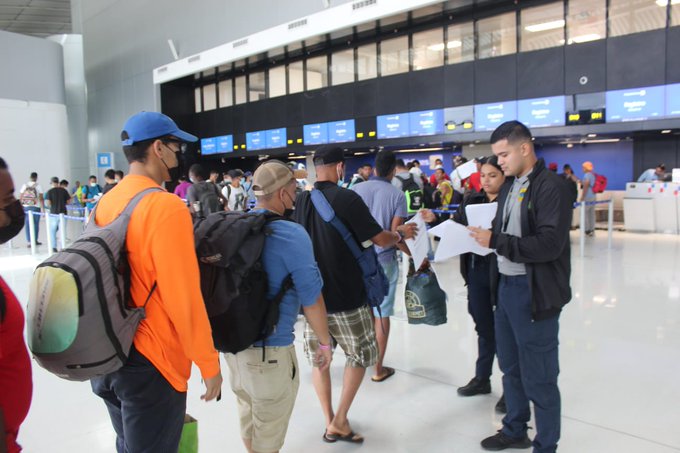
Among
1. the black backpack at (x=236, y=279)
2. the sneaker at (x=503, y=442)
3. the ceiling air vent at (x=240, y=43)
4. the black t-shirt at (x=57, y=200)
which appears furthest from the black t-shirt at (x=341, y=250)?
the ceiling air vent at (x=240, y=43)

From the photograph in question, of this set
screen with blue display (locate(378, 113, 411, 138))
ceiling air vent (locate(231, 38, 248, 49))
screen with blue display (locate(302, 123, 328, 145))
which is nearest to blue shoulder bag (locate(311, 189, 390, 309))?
screen with blue display (locate(378, 113, 411, 138))

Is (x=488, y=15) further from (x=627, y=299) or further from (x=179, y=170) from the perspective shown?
(x=179, y=170)

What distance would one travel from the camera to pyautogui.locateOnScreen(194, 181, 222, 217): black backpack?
6195mm

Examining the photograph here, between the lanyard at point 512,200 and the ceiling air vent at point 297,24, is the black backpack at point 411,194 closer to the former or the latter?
the lanyard at point 512,200

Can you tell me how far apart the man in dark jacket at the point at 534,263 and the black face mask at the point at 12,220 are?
6.30ft

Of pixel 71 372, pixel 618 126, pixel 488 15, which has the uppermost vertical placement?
pixel 488 15

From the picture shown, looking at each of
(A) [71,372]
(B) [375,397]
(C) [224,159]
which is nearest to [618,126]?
(B) [375,397]

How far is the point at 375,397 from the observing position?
134 inches

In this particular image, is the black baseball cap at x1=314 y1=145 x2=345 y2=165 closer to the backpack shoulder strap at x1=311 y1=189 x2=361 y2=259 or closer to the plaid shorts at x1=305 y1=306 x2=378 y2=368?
the backpack shoulder strap at x1=311 y1=189 x2=361 y2=259

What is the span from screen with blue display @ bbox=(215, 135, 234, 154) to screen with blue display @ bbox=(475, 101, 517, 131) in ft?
28.1

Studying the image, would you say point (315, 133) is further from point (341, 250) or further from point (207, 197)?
point (341, 250)

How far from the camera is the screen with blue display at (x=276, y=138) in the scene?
14961 mm

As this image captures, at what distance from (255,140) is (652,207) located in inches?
434

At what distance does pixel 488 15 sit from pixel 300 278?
10997 mm
